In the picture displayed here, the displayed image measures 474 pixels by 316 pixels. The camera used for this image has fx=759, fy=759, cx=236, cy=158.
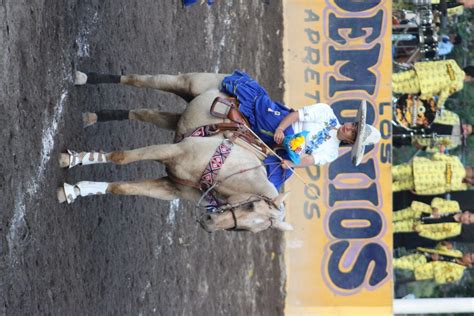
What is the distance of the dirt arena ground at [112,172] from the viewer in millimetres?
5223

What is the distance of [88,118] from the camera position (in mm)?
6480

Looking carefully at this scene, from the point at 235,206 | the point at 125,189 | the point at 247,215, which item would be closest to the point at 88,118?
the point at 125,189

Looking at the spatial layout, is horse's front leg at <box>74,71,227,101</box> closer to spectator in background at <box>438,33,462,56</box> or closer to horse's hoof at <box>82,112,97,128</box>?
horse's hoof at <box>82,112,97,128</box>

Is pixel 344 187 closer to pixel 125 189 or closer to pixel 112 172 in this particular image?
pixel 112 172

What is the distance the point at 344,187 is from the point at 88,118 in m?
4.62

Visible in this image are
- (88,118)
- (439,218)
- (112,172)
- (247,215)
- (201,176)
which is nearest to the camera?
(247,215)

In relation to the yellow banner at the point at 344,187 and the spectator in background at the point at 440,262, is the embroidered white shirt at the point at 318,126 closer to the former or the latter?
the yellow banner at the point at 344,187

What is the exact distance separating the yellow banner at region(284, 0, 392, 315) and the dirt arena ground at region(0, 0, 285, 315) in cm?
37

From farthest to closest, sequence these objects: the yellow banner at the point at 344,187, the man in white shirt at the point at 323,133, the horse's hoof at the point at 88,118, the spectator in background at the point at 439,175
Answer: the spectator in background at the point at 439,175 < the yellow banner at the point at 344,187 < the horse's hoof at the point at 88,118 < the man in white shirt at the point at 323,133

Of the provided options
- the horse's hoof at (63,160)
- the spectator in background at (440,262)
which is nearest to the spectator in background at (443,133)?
the spectator in background at (440,262)

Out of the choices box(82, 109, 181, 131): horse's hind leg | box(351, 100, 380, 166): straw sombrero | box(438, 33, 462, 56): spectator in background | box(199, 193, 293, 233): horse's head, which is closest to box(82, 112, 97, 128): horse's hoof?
box(82, 109, 181, 131): horse's hind leg

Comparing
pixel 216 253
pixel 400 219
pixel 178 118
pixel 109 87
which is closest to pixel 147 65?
pixel 109 87

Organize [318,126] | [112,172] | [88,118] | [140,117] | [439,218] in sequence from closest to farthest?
1. [318,126]
2. [88,118]
3. [140,117]
4. [112,172]
5. [439,218]

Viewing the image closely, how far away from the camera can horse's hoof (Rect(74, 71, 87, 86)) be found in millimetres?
6342
